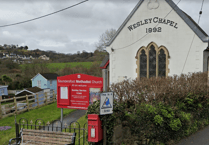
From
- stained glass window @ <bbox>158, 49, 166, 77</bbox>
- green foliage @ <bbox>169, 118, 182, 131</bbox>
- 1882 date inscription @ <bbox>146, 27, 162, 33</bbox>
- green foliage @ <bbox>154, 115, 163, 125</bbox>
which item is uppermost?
1882 date inscription @ <bbox>146, 27, 162, 33</bbox>

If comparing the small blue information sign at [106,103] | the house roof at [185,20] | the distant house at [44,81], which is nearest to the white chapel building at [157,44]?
the house roof at [185,20]

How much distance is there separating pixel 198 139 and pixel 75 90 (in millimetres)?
5456

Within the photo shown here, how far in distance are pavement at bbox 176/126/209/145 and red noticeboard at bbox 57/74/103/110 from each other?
4105mm

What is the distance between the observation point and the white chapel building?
42.3 feet

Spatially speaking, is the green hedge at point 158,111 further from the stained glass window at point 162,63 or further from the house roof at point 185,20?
the stained glass window at point 162,63

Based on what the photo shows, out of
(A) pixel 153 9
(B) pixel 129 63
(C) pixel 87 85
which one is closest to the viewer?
(C) pixel 87 85

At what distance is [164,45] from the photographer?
45.0 ft

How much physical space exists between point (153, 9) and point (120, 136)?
1050 centimetres

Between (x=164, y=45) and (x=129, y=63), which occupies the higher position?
(x=164, y=45)

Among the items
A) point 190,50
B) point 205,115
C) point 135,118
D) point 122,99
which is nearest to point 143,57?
point 190,50

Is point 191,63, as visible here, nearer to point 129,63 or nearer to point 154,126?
point 129,63

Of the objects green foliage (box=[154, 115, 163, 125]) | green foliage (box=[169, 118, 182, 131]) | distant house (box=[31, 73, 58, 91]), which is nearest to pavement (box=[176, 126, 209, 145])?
green foliage (box=[169, 118, 182, 131])

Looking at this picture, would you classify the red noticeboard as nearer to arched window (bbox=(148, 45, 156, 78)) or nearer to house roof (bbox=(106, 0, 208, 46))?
arched window (bbox=(148, 45, 156, 78))

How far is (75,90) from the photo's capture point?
360 inches
